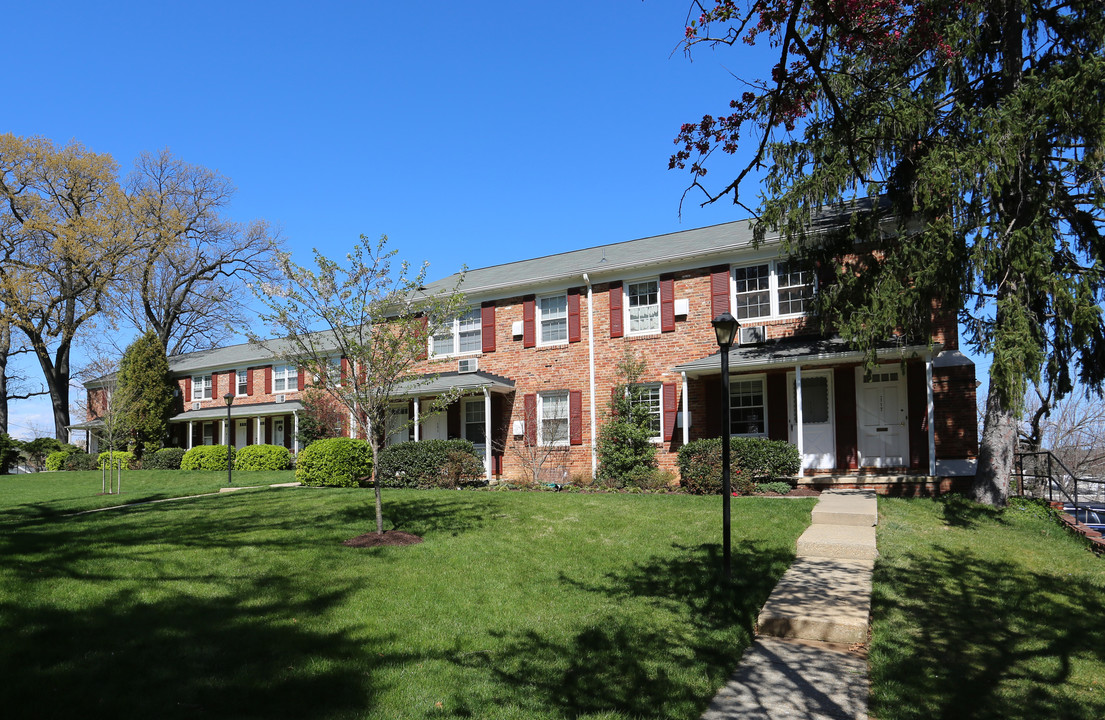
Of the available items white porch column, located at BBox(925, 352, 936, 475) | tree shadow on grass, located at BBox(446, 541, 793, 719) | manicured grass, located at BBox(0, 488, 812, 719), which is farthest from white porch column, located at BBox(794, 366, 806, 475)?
tree shadow on grass, located at BBox(446, 541, 793, 719)

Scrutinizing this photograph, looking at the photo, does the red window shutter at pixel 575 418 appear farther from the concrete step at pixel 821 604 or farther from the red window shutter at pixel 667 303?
the concrete step at pixel 821 604

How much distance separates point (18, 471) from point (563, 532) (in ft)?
109

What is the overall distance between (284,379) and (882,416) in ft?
76.4

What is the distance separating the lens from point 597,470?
16.7 metres

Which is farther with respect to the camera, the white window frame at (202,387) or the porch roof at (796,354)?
the white window frame at (202,387)

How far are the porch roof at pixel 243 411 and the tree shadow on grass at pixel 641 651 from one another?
21.3 metres

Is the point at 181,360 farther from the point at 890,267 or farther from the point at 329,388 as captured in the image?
the point at 890,267

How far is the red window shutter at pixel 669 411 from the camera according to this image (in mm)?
16156

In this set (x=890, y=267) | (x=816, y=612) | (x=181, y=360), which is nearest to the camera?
(x=816, y=612)

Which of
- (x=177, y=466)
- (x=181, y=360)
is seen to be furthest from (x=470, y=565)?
(x=181, y=360)

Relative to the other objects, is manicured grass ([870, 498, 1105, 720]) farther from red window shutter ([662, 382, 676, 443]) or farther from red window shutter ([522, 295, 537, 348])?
red window shutter ([522, 295, 537, 348])

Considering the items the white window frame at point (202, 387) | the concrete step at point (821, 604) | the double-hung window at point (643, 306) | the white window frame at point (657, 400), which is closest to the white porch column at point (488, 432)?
the white window frame at point (657, 400)

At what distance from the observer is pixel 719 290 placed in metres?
16.0

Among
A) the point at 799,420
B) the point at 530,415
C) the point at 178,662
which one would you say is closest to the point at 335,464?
the point at 530,415
